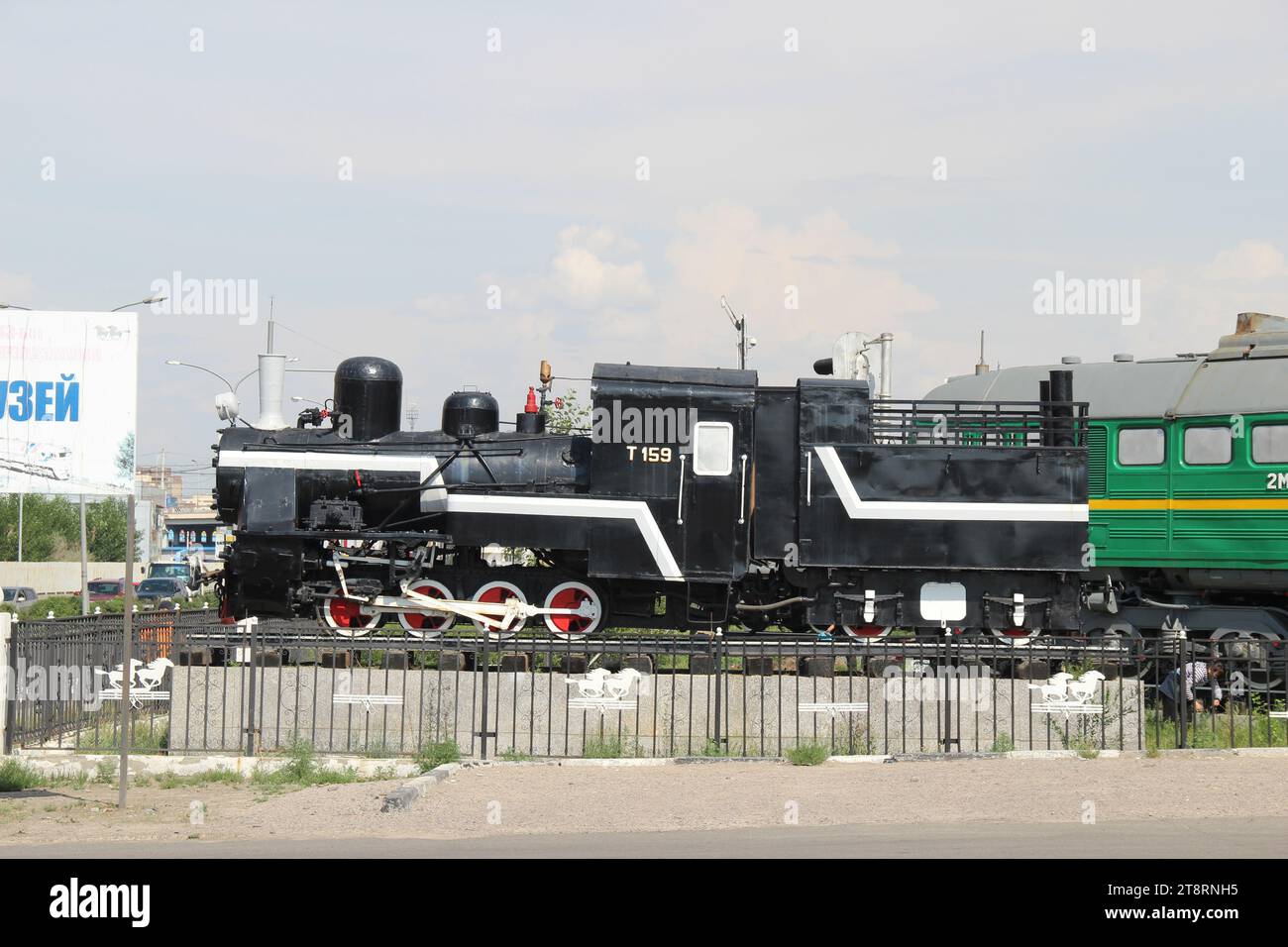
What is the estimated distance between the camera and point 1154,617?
18.3 metres

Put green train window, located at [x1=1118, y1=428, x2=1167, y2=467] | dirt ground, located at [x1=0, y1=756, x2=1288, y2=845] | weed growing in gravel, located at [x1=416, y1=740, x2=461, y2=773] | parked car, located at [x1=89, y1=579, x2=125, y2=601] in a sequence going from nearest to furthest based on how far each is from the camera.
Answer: dirt ground, located at [x1=0, y1=756, x2=1288, y2=845], weed growing in gravel, located at [x1=416, y1=740, x2=461, y2=773], green train window, located at [x1=1118, y1=428, x2=1167, y2=467], parked car, located at [x1=89, y1=579, x2=125, y2=601]

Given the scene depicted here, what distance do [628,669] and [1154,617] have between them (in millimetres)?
8368

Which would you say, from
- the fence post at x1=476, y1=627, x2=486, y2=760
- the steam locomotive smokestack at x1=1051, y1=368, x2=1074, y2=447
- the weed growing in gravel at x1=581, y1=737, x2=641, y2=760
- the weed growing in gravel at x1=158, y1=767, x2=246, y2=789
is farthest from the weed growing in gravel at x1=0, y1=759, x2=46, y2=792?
the steam locomotive smokestack at x1=1051, y1=368, x2=1074, y2=447

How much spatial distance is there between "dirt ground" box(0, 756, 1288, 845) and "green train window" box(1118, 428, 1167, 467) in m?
6.22

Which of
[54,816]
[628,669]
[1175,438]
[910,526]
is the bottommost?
[54,816]

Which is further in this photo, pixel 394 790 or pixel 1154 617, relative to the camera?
pixel 1154 617

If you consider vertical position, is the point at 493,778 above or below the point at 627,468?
below

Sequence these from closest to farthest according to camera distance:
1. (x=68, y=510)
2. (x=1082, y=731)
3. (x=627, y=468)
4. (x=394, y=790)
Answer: (x=394, y=790) → (x=1082, y=731) → (x=627, y=468) → (x=68, y=510)

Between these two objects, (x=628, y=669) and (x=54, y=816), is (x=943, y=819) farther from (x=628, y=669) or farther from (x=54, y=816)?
(x=54, y=816)

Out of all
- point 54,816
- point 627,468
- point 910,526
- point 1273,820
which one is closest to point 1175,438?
point 910,526

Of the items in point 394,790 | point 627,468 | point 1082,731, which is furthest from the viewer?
point 627,468

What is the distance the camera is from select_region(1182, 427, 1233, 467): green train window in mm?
17812

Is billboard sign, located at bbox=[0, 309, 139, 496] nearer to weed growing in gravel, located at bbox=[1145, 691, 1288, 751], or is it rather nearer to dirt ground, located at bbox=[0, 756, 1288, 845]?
dirt ground, located at bbox=[0, 756, 1288, 845]

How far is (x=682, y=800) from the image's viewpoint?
36.1 feet
